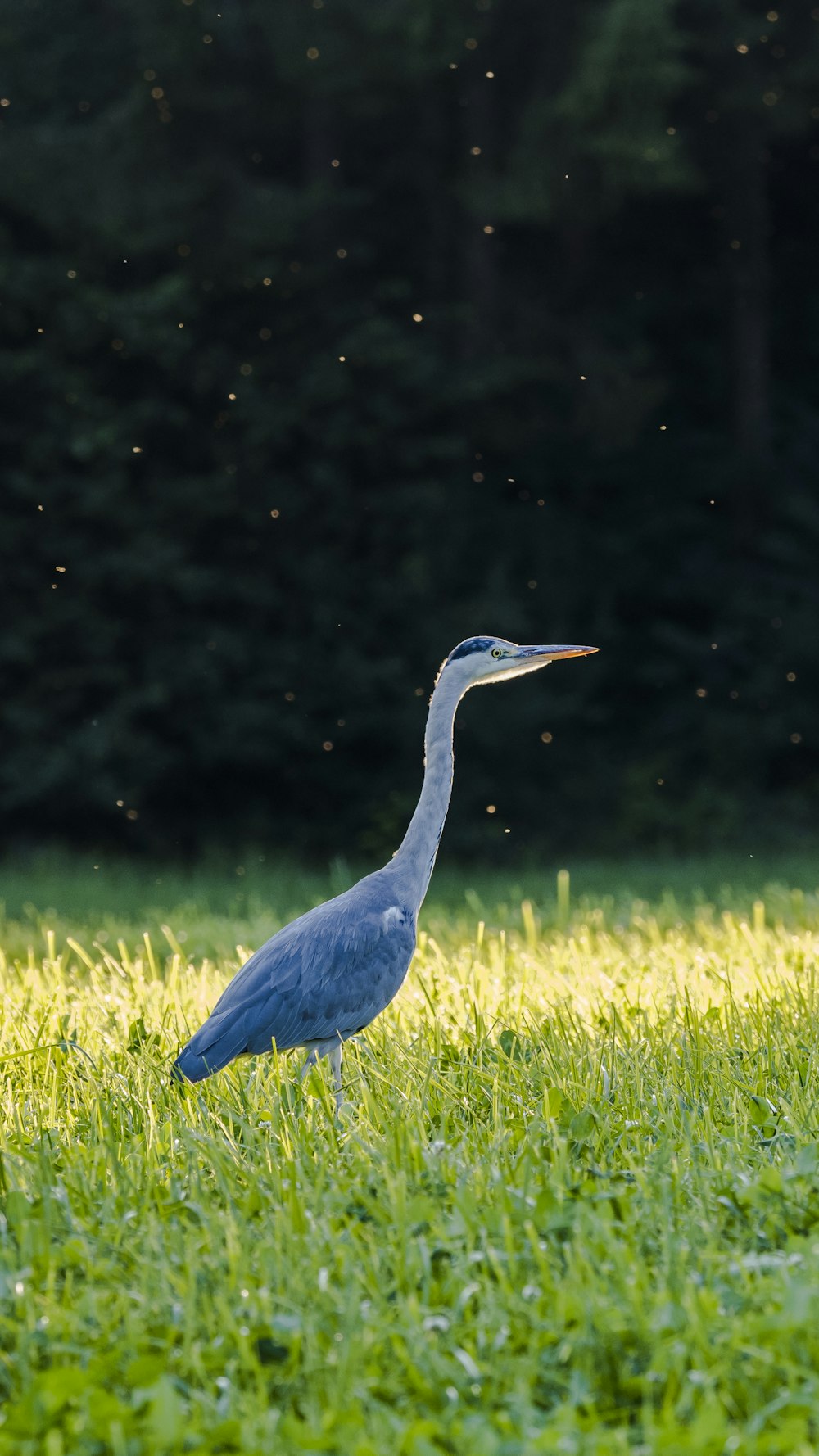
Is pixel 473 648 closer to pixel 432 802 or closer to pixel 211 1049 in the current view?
pixel 432 802

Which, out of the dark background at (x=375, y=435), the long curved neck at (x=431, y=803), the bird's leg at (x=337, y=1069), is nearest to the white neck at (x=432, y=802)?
the long curved neck at (x=431, y=803)

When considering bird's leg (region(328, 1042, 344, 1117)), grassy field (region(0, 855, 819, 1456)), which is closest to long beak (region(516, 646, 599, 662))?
grassy field (region(0, 855, 819, 1456))

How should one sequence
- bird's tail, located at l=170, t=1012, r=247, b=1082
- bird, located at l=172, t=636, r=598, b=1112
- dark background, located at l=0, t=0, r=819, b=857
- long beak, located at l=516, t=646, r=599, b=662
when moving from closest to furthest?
bird's tail, located at l=170, t=1012, r=247, b=1082
bird, located at l=172, t=636, r=598, b=1112
long beak, located at l=516, t=646, r=599, b=662
dark background, located at l=0, t=0, r=819, b=857

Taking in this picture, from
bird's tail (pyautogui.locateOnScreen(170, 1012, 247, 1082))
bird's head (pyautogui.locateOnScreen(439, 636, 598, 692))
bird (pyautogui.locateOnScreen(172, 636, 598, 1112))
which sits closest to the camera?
bird's tail (pyautogui.locateOnScreen(170, 1012, 247, 1082))

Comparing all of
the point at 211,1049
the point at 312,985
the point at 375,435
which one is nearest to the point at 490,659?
the point at 312,985

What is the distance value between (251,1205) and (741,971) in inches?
134

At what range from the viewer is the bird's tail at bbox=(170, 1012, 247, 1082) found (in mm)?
4387

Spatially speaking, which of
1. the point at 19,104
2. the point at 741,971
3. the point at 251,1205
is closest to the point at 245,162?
the point at 19,104

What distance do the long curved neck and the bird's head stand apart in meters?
0.05

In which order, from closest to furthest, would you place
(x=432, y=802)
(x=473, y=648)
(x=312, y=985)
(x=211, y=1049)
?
(x=211, y=1049)
(x=312, y=985)
(x=432, y=802)
(x=473, y=648)

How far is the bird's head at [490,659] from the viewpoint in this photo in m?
5.04

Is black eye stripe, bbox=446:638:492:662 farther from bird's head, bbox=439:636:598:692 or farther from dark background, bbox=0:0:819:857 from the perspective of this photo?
dark background, bbox=0:0:819:857

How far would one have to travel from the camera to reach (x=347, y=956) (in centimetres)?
466

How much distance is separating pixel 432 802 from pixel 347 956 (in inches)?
25.2
